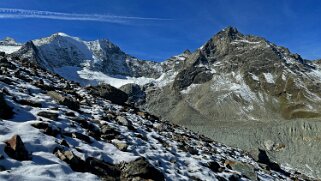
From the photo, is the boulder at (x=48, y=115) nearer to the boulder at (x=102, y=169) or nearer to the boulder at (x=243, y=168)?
the boulder at (x=102, y=169)

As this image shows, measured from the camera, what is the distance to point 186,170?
1895cm

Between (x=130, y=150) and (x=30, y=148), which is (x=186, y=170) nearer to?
(x=130, y=150)

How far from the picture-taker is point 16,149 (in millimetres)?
13445

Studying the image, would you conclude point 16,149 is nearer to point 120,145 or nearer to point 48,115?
point 48,115

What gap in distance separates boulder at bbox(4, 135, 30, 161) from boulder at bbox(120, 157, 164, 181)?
368 cm

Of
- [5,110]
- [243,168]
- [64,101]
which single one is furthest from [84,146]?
[243,168]

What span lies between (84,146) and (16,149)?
3492 mm

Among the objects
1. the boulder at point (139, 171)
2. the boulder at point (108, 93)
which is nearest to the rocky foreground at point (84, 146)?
the boulder at point (139, 171)

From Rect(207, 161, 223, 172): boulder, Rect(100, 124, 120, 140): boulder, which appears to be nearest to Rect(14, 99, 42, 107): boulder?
Rect(100, 124, 120, 140): boulder

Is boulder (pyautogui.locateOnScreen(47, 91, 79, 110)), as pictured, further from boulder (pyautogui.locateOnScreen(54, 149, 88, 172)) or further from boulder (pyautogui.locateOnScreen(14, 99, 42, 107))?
boulder (pyautogui.locateOnScreen(54, 149, 88, 172))

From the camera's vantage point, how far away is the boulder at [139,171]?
51.7 feet

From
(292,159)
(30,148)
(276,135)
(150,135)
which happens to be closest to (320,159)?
(292,159)

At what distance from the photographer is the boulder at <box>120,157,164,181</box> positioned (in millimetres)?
15766

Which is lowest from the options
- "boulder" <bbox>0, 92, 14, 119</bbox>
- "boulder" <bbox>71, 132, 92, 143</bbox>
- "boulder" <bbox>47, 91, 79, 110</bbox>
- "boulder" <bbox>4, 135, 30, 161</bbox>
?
"boulder" <bbox>4, 135, 30, 161</bbox>
